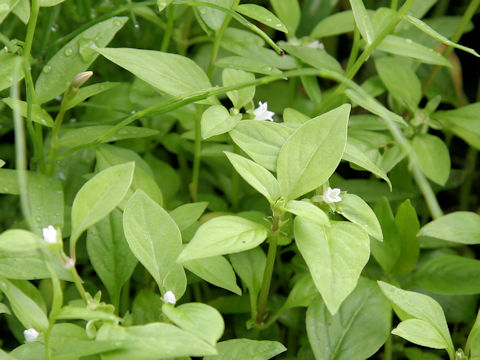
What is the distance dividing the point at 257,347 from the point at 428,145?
0.44m

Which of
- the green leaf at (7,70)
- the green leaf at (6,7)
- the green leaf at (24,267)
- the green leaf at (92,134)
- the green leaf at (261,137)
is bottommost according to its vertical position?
the green leaf at (24,267)

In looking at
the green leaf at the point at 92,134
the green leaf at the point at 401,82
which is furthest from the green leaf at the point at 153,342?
the green leaf at the point at 401,82

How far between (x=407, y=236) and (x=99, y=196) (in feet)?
1.46

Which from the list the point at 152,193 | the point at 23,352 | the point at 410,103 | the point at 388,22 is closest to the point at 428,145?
the point at 410,103

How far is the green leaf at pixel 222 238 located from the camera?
0.58 meters

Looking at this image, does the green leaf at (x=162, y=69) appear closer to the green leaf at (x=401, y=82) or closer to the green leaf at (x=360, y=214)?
the green leaf at (x=360, y=214)

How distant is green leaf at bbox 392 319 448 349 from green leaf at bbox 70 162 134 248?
1.06ft

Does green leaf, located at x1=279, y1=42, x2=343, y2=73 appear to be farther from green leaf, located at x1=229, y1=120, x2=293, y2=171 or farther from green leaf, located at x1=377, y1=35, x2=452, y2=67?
green leaf, located at x1=229, y1=120, x2=293, y2=171

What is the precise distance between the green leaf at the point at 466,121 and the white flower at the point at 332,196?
346 mm

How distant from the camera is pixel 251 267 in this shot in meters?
0.80

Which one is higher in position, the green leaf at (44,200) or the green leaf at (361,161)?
the green leaf at (361,161)

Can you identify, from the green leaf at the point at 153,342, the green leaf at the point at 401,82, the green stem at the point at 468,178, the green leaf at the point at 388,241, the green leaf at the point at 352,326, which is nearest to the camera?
the green leaf at the point at 153,342

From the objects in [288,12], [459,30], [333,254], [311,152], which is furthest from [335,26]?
[333,254]

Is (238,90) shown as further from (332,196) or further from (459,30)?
(459,30)
